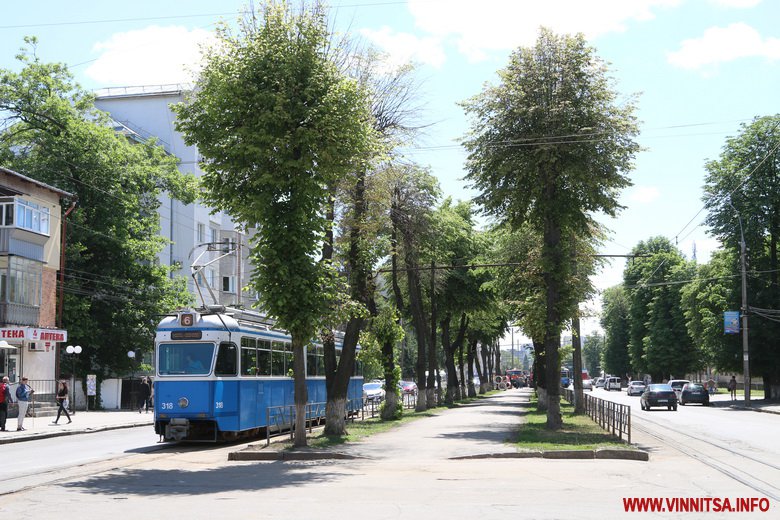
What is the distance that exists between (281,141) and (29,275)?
88.3 feet

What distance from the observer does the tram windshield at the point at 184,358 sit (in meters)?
22.4

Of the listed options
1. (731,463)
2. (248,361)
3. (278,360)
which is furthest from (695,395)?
(731,463)

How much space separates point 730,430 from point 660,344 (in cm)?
5952

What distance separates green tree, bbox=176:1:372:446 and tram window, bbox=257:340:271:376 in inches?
200

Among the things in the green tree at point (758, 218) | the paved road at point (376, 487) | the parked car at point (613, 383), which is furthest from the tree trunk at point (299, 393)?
the parked car at point (613, 383)

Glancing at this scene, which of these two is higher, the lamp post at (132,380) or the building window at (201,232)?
the building window at (201,232)

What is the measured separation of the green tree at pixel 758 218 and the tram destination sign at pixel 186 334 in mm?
42867

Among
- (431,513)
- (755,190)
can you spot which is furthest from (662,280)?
(431,513)

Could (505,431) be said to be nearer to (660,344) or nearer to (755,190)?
(755,190)

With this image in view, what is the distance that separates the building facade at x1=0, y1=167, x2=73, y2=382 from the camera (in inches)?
1532

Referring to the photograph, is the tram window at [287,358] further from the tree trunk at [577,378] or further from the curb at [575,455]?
the tree trunk at [577,378]

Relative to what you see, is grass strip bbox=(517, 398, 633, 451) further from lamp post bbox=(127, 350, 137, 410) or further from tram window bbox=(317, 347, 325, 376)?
lamp post bbox=(127, 350, 137, 410)

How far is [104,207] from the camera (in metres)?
49.2

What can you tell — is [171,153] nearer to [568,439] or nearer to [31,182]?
[31,182]
